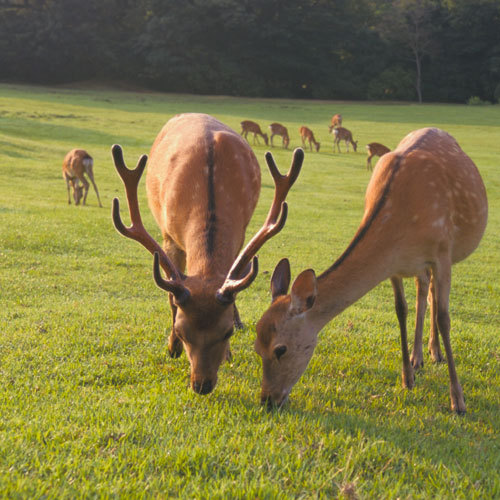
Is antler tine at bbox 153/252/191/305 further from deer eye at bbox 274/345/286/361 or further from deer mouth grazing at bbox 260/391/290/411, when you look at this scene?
deer mouth grazing at bbox 260/391/290/411

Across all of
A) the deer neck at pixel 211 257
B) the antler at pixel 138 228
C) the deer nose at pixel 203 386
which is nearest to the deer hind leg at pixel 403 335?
the deer neck at pixel 211 257

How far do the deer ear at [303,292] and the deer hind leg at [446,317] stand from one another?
3.56 feet

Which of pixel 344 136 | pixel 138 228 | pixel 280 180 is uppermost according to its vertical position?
pixel 280 180

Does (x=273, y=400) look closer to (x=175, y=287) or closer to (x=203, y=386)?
(x=203, y=386)

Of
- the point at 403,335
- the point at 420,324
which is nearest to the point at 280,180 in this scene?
the point at 403,335

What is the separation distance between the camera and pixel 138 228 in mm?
4152

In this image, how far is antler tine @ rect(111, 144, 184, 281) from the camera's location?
386 cm

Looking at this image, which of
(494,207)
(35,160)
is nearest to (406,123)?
(494,207)

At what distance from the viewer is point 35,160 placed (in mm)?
21391

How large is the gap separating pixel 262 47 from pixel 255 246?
6023 cm

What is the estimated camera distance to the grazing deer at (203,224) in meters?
3.68

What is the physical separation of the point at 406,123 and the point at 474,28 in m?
27.2

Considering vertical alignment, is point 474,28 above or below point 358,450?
above

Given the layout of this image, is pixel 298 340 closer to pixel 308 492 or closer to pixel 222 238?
pixel 222 238
